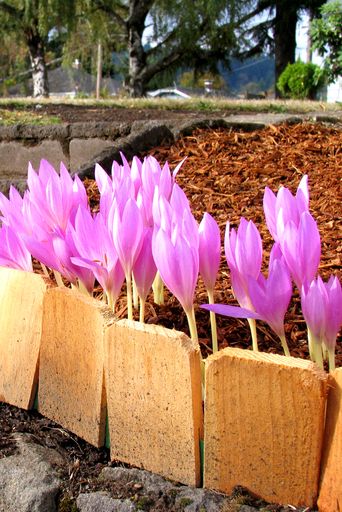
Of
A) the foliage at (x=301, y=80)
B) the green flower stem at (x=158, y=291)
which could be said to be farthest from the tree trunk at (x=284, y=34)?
the green flower stem at (x=158, y=291)

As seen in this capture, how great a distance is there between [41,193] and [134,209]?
0.34m

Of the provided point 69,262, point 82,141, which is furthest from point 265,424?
point 82,141

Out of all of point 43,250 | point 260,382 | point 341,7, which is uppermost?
point 341,7

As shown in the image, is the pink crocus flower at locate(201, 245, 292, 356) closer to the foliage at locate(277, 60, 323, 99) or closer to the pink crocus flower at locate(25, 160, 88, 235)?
A: the pink crocus flower at locate(25, 160, 88, 235)

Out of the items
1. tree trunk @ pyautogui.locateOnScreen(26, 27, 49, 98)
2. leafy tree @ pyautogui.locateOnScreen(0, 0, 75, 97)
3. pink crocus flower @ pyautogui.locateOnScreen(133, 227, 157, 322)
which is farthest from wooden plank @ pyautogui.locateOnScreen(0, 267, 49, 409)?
tree trunk @ pyautogui.locateOnScreen(26, 27, 49, 98)

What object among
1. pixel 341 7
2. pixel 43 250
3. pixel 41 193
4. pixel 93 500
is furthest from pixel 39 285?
pixel 341 7

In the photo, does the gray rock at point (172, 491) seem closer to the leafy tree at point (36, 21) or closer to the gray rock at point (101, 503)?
the gray rock at point (101, 503)

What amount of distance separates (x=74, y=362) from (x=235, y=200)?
1.36 metres

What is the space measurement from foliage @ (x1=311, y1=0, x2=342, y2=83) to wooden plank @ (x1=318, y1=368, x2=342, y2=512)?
1557cm

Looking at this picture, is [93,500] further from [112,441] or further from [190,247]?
[190,247]

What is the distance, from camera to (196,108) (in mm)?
7738

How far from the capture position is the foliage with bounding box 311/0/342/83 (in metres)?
15.7

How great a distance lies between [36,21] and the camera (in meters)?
20.7

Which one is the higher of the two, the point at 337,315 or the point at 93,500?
the point at 337,315
